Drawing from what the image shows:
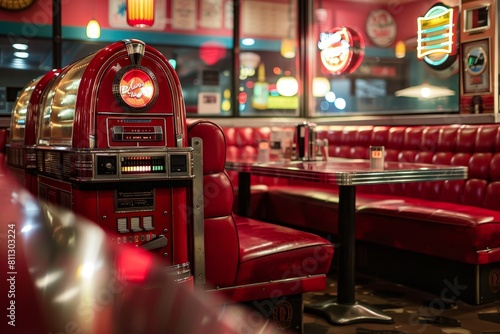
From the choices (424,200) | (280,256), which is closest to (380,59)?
(424,200)

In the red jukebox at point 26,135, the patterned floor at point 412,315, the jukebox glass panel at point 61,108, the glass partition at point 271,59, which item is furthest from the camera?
the glass partition at point 271,59

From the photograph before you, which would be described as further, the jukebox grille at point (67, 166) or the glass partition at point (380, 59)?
the glass partition at point (380, 59)

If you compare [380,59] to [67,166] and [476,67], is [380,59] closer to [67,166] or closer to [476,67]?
[476,67]

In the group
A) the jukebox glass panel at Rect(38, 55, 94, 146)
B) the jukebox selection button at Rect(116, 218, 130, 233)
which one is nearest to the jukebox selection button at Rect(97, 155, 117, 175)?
the jukebox selection button at Rect(116, 218, 130, 233)

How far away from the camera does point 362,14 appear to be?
24.7 ft

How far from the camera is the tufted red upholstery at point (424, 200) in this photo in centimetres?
389

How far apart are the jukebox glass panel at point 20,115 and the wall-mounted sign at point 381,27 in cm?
409

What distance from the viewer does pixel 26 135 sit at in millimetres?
4062

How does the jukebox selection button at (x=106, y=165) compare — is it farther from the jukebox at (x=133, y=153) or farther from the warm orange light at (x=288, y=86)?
the warm orange light at (x=288, y=86)

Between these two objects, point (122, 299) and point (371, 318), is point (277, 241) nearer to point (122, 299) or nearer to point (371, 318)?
point (371, 318)

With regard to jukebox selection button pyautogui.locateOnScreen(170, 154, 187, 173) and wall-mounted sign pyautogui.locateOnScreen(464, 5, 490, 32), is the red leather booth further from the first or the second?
jukebox selection button pyautogui.locateOnScreen(170, 154, 187, 173)

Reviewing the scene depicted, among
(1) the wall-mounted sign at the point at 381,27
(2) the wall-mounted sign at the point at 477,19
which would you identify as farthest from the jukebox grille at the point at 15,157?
(1) the wall-mounted sign at the point at 381,27

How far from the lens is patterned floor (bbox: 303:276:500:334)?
132 inches

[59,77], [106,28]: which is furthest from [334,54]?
[59,77]
